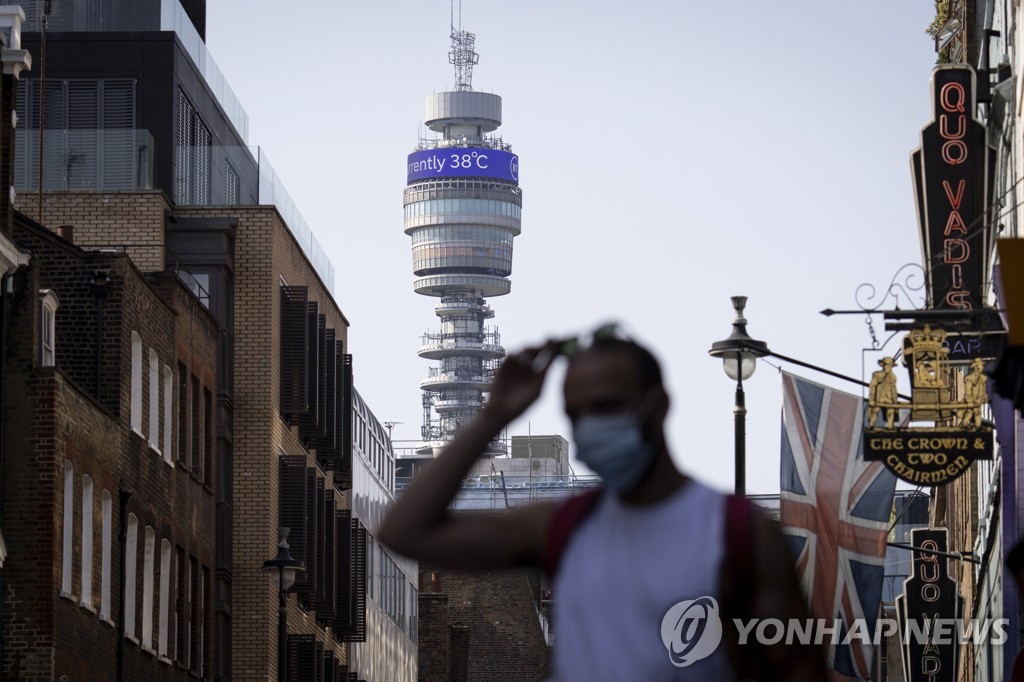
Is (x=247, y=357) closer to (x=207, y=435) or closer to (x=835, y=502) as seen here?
(x=207, y=435)

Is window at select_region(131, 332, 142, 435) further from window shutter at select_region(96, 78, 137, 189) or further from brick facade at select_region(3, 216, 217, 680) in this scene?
window shutter at select_region(96, 78, 137, 189)

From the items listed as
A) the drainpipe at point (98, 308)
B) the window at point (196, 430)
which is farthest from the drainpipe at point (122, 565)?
the window at point (196, 430)

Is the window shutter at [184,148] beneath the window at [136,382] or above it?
above

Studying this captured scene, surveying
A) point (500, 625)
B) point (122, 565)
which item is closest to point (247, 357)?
point (122, 565)

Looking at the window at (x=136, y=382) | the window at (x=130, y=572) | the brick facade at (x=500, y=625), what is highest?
the window at (x=136, y=382)

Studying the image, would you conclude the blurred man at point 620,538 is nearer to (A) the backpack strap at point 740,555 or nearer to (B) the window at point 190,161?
(A) the backpack strap at point 740,555

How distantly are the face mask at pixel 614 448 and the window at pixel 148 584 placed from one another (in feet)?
111

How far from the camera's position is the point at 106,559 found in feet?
116

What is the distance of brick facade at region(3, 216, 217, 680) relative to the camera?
103ft

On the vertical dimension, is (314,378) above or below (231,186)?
below

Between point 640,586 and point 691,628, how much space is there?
1.11m

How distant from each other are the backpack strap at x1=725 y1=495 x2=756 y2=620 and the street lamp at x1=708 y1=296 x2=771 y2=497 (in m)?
20.0

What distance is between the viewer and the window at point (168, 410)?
40812 mm

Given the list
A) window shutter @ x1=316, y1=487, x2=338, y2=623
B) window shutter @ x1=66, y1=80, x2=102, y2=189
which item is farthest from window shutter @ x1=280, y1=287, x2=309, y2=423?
window shutter @ x1=66, y1=80, x2=102, y2=189
